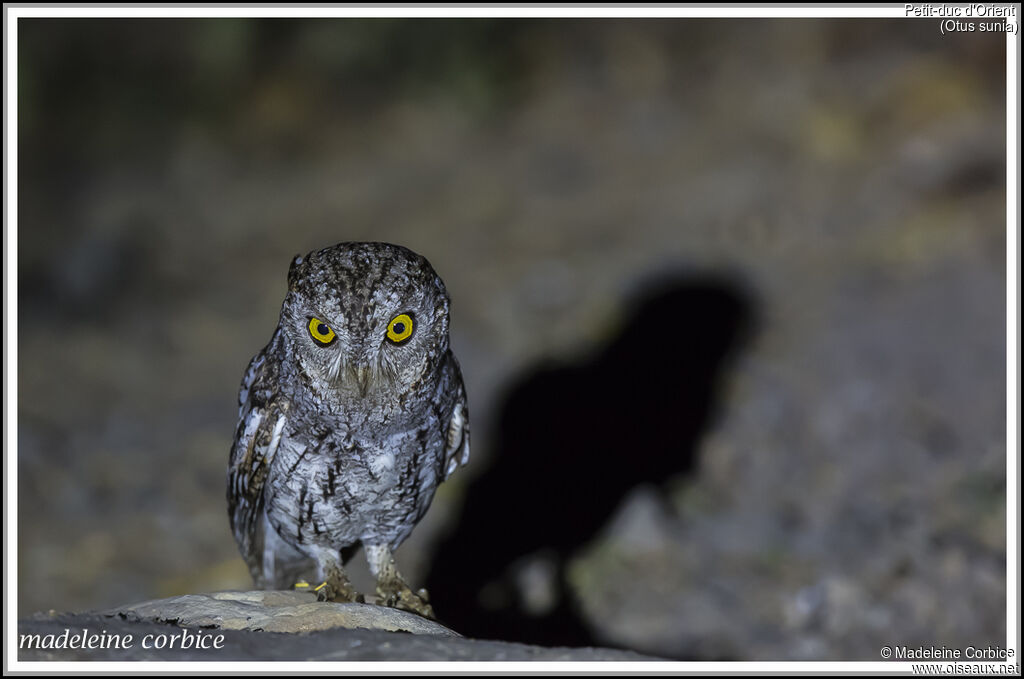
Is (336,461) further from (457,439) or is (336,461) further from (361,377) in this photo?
(457,439)

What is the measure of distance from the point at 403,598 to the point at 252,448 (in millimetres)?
774

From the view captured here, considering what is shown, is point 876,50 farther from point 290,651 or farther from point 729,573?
point 290,651

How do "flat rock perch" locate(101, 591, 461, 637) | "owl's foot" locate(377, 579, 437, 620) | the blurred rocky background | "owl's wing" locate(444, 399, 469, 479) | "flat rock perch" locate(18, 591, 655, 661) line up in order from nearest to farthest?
"flat rock perch" locate(18, 591, 655, 661) → "flat rock perch" locate(101, 591, 461, 637) → "owl's foot" locate(377, 579, 437, 620) → "owl's wing" locate(444, 399, 469, 479) → the blurred rocky background

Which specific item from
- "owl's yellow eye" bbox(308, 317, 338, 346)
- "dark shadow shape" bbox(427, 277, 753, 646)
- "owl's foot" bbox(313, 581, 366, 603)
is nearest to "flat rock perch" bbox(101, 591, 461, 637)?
"owl's foot" bbox(313, 581, 366, 603)

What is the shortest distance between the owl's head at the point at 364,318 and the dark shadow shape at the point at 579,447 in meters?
2.08

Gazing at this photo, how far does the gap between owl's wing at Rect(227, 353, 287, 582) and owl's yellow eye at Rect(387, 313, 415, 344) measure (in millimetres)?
606

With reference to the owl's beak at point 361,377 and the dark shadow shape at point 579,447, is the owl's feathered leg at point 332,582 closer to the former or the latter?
the owl's beak at point 361,377

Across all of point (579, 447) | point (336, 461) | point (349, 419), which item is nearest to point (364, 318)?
point (349, 419)

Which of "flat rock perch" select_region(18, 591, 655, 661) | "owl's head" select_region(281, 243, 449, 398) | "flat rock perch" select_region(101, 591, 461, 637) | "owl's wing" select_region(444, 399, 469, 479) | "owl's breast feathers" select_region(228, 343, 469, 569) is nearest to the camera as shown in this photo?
"flat rock perch" select_region(18, 591, 655, 661)

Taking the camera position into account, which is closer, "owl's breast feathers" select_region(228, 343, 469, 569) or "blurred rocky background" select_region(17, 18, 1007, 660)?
"owl's breast feathers" select_region(228, 343, 469, 569)

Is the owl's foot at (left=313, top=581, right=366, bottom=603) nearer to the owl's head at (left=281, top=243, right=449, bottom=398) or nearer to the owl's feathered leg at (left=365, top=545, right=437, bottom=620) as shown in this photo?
the owl's feathered leg at (left=365, top=545, right=437, bottom=620)

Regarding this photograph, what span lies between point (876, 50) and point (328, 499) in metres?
8.33

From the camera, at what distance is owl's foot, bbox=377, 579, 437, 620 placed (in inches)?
130

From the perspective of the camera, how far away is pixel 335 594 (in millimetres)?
3189
